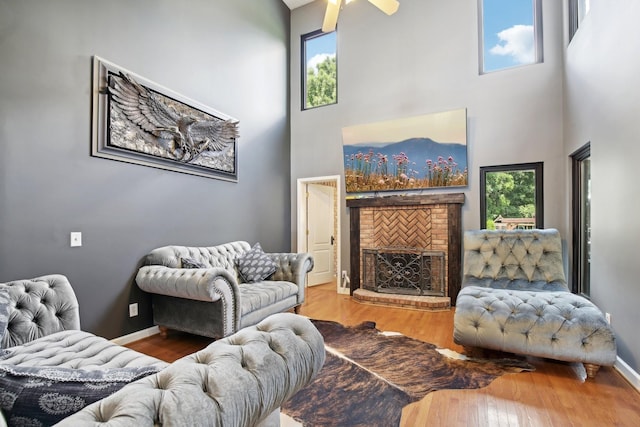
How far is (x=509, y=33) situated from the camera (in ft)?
13.8

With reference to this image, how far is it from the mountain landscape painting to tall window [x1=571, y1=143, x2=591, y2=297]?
47.8 inches

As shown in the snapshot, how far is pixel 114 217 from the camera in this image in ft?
9.11

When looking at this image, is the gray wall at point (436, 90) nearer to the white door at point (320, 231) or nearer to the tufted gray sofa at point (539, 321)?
the white door at point (320, 231)

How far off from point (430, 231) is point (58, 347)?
13.4ft

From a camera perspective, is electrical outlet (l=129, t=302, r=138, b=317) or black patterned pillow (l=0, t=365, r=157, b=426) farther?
electrical outlet (l=129, t=302, r=138, b=317)

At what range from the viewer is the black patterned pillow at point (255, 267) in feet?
11.9

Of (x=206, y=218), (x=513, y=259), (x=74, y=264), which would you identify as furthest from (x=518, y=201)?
(x=74, y=264)

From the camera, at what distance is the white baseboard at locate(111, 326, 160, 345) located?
9.23 ft


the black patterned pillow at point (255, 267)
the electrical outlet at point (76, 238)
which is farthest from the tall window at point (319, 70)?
the electrical outlet at point (76, 238)

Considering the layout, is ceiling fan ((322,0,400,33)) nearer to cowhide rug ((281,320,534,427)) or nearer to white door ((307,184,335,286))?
cowhide rug ((281,320,534,427))

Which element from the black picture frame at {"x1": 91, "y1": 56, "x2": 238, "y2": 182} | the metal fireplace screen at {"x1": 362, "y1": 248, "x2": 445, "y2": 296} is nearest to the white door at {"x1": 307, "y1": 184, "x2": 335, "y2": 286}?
the metal fireplace screen at {"x1": 362, "y1": 248, "x2": 445, "y2": 296}

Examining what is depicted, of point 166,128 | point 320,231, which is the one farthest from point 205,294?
point 320,231

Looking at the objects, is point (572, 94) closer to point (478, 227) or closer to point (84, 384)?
point (478, 227)

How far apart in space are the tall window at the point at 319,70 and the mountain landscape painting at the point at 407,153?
0.97 m
